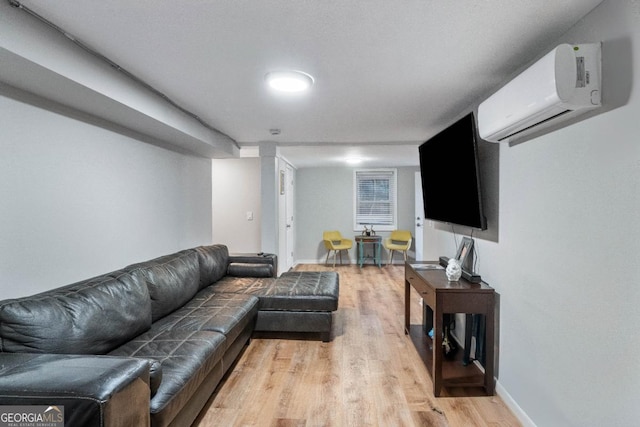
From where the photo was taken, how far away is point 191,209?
3898mm

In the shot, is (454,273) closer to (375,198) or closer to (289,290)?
(289,290)

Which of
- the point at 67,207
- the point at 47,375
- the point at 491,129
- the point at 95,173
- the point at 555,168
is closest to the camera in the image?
the point at 47,375

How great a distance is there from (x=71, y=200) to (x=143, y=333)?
1044mm

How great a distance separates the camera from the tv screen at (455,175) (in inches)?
88.5

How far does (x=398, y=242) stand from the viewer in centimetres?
713

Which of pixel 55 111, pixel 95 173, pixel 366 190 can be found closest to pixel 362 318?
pixel 95 173

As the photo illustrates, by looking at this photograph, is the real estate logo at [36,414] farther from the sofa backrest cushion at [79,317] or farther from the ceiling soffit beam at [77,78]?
the ceiling soffit beam at [77,78]

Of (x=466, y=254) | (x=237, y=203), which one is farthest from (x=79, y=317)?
(x=237, y=203)

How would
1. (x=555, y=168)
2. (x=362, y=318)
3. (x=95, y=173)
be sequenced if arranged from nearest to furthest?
(x=555, y=168)
(x=95, y=173)
(x=362, y=318)

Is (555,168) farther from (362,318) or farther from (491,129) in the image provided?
(362,318)

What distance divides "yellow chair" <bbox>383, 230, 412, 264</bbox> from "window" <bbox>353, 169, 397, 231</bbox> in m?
0.25

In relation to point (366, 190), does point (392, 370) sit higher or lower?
lower

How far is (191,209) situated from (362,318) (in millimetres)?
2482

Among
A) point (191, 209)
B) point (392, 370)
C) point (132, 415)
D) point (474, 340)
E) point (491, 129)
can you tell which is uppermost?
point (491, 129)
